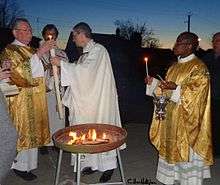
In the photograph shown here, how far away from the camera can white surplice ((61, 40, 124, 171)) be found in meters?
5.46

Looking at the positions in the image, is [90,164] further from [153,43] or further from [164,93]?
[153,43]

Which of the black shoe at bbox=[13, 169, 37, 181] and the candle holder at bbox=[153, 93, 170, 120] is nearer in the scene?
the candle holder at bbox=[153, 93, 170, 120]

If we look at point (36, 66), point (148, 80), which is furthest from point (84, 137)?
point (36, 66)

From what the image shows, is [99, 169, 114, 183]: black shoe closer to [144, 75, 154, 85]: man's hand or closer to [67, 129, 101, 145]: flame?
[67, 129, 101, 145]: flame

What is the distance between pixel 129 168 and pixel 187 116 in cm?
186

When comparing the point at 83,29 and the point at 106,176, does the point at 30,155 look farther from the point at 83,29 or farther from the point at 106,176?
the point at 83,29

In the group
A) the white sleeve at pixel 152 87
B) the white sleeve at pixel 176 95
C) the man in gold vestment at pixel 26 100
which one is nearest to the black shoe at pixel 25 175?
the man in gold vestment at pixel 26 100

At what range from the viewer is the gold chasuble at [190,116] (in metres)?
4.85

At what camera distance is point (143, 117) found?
40.7 feet

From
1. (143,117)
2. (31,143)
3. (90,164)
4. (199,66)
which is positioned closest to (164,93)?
(199,66)

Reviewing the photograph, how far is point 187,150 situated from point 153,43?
169 ft

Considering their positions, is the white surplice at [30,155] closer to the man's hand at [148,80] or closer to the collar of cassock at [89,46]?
the collar of cassock at [89,46]

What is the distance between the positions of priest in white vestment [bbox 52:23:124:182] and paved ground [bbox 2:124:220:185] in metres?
0.38

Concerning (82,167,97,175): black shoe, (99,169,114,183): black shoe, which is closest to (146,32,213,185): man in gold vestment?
(99,169,114,183): black shoe
